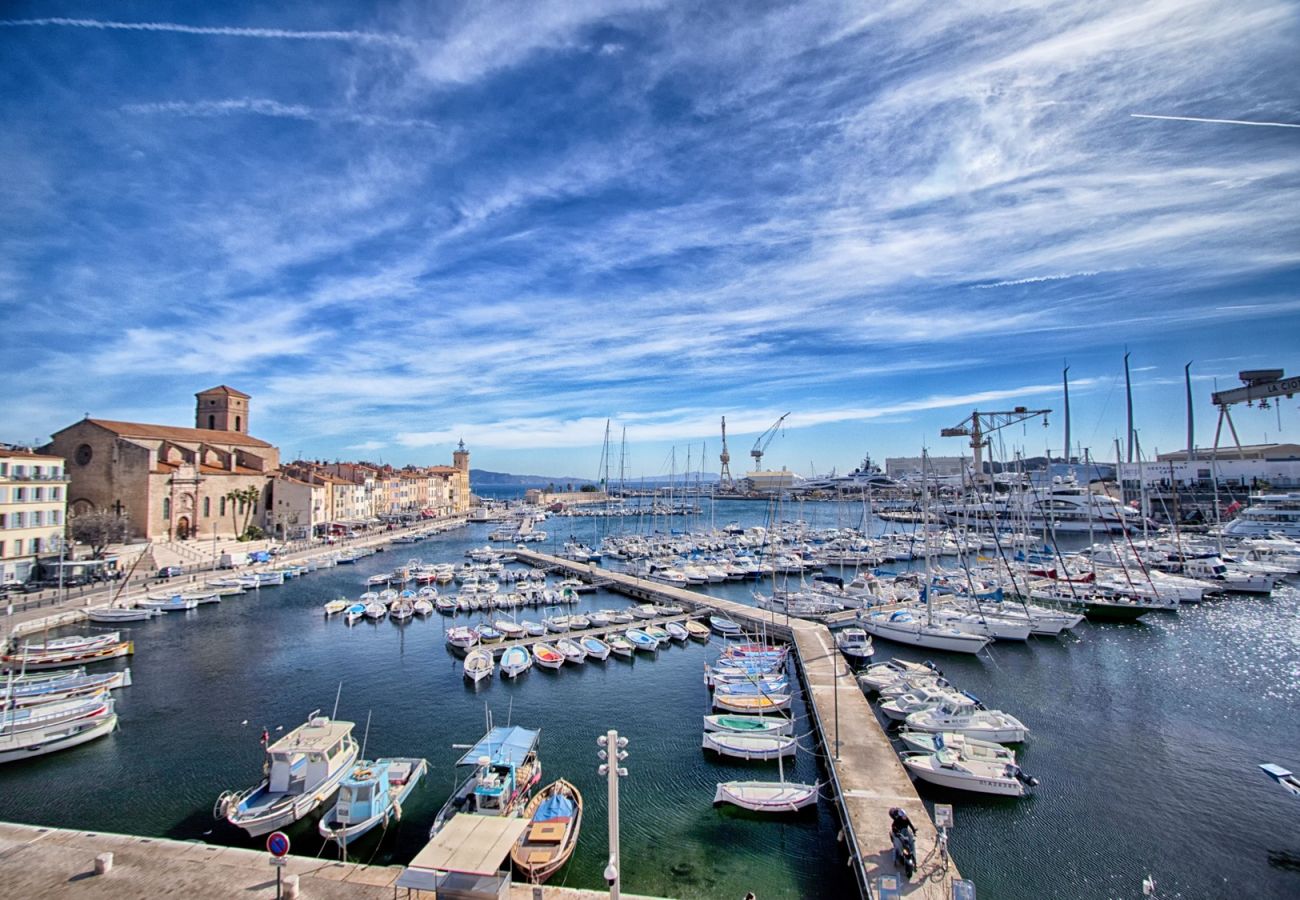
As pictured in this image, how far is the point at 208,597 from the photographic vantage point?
147 feet

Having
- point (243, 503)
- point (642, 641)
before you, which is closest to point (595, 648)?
point (642, 641)

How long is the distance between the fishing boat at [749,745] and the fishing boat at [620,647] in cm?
1163

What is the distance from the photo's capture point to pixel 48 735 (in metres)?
20.3

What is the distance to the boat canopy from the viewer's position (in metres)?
17.7

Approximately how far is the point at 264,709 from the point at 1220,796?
1275 inches

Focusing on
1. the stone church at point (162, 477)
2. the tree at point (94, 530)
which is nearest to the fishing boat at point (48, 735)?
the tree at point (94, 530)

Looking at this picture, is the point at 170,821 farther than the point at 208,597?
No

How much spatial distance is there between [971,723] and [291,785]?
69.5ft

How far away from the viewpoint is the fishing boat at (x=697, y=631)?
35.3 m

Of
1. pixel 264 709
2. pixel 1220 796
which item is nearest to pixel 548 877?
pixel 264 709

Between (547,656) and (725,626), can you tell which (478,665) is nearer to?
(547,656)

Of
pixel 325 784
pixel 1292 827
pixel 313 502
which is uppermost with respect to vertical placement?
pixel 313 502

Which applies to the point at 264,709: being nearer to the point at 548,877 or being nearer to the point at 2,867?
the point at 2,867

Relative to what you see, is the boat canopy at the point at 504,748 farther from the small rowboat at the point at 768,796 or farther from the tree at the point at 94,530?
the tree at the point at 94,530
